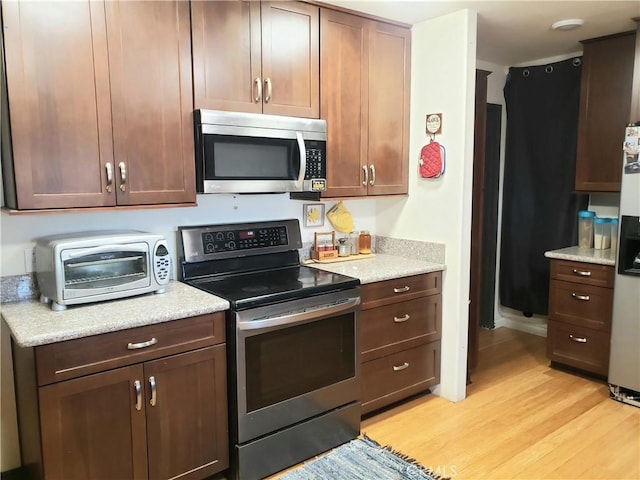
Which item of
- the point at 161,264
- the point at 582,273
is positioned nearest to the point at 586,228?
the point at 582,273

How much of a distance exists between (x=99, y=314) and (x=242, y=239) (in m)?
0.95

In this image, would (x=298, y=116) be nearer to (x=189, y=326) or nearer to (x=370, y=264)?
(x=370, y=264)

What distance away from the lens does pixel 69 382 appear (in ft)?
5.88

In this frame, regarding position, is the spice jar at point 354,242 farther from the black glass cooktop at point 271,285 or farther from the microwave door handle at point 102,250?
the microwave door handle at point 102,250

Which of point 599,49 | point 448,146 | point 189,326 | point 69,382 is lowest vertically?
point 69,382

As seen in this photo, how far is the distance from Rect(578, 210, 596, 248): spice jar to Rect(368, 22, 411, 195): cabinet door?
4.98 feet

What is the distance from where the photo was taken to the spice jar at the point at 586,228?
3646 millimetres

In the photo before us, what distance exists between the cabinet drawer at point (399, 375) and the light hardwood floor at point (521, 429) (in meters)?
0.12

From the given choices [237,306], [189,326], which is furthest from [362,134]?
[189,326]

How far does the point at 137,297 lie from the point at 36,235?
52 cm

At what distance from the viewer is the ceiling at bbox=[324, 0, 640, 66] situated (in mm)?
2688

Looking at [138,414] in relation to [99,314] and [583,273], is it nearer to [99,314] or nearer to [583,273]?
[99,314]

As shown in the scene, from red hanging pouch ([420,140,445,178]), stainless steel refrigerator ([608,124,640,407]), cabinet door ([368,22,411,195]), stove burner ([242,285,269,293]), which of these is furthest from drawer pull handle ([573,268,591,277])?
stove burner ([242,285,269,293])

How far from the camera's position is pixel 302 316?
233 centimetres
